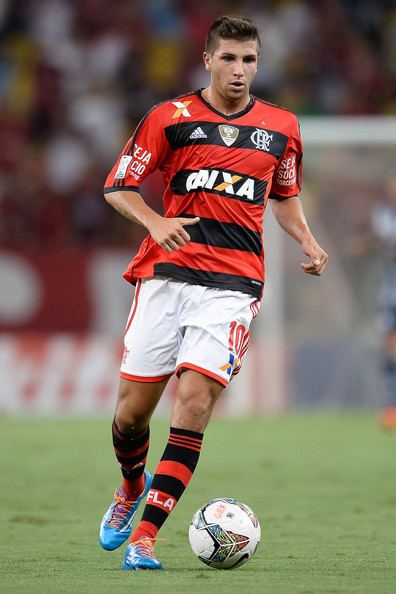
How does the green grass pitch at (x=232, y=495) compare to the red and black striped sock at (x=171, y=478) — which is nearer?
the green grass pitch at (x=232, y=495)

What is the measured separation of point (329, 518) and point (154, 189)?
9747 millimetres

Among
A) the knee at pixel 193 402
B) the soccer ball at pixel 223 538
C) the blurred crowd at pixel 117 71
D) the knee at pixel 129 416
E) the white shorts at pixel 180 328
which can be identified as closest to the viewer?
the soccer ball at pixel 223 538

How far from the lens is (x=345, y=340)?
1502 cm

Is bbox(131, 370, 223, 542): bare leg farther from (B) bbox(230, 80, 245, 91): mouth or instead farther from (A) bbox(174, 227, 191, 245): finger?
(B) bbox(230, 80, 245, 91): mouth

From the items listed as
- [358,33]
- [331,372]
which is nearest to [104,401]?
[331,372]

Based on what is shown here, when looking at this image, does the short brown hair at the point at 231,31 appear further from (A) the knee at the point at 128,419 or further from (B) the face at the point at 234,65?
(A) the knee at the point at 128,419

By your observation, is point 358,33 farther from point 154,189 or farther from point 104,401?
point 104,401

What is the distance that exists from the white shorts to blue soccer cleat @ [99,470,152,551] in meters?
0.75

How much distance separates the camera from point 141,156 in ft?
19.4

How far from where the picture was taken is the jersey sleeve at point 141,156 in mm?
5902

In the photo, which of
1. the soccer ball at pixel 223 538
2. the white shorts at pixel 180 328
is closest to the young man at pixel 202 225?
the white shorts at pixel 180 328

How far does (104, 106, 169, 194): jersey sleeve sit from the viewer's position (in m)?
5.90

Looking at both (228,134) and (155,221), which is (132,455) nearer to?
(155,221)

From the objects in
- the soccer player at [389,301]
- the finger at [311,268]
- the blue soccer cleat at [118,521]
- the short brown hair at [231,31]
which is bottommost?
the soccer player at [389,301]
